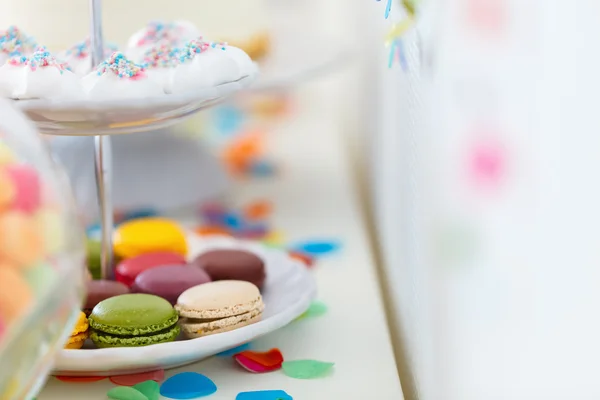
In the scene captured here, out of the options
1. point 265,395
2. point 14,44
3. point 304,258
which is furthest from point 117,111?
point 304,258

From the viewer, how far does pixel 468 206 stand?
548 mm

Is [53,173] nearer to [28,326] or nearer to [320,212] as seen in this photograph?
[28,326]

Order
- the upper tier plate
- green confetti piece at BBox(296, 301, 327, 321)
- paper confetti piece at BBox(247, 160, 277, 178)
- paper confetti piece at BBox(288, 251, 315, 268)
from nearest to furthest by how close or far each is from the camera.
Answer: the upper tier plate < green confetti piece at BBox(296, 301, 327, 321) < paper confetti piece at BBox(288, 251, 315, 268) < paper confetti piece at BBox(247, 160, 277, 178)

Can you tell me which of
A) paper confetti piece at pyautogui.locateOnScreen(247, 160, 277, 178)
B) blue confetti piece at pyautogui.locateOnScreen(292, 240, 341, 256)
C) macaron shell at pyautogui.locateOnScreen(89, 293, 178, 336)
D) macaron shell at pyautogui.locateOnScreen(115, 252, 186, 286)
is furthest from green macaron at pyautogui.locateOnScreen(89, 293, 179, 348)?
paper confetti piece at pyautogui.locateOnScreen(247, 160, 277, 178)

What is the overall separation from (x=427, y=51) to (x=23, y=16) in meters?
1.52

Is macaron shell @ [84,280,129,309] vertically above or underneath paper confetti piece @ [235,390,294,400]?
above

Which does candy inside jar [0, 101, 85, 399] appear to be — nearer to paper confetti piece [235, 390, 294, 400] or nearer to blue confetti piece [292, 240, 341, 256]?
paper confetti piece [235, 390, 294, 400]

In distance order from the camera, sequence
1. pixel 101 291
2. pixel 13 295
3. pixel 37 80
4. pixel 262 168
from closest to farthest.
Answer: pixel 13 295, pixel 37 80, pixel 101 291, pixel 262 168

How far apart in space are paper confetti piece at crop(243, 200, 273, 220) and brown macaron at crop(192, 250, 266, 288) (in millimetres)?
365

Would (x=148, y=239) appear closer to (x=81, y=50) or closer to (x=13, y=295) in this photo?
(x=81, y=50)

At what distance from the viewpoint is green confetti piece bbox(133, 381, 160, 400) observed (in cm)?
69

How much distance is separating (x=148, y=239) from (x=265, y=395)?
0.27 meters

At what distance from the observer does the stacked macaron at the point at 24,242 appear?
1.48 ft

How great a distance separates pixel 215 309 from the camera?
74 cm
